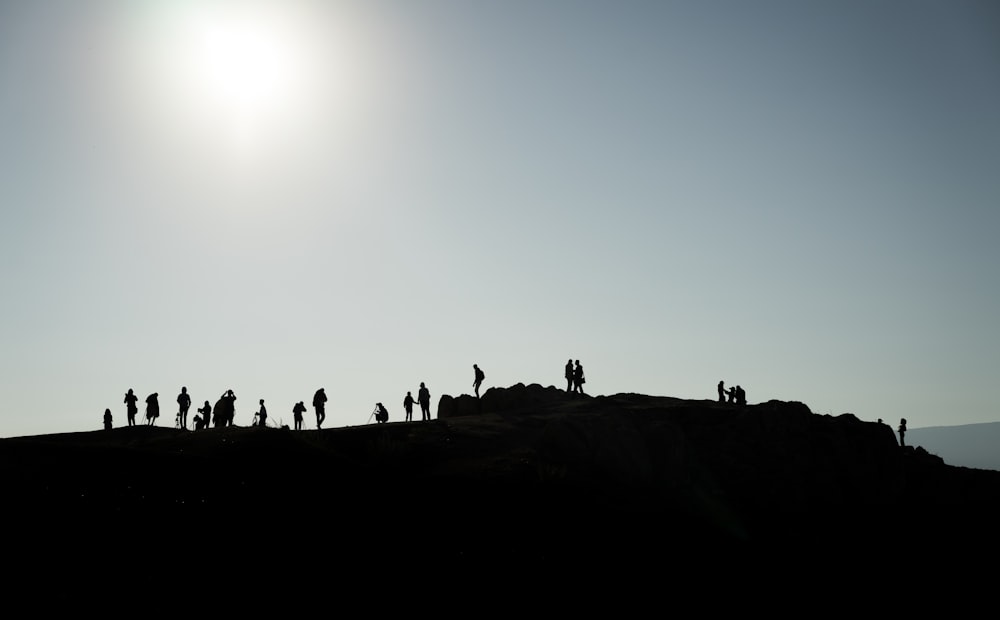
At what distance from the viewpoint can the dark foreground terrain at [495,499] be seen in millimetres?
27156

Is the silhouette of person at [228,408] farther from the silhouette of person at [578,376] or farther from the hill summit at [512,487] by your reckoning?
the silhouette of person at [578,376]

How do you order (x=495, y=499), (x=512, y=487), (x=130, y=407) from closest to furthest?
(x=495, y=499), (x=512, y=487), (x=130, y=407)

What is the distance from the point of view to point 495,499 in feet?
109

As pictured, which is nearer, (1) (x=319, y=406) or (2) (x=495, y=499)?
(2) (x=495, y=499)

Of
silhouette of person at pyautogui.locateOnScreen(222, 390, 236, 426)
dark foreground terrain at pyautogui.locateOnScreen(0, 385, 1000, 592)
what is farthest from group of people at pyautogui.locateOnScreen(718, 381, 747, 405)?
silhouette of person at pyautogui.locateOnScreen(222, 390, 236, 426)

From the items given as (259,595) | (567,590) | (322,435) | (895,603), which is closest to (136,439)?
(322,435)

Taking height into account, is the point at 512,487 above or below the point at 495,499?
above

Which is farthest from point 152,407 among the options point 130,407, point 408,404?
point 408,404

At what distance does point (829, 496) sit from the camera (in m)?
44.2

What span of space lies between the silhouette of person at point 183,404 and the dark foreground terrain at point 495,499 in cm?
180

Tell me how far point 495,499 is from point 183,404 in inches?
901

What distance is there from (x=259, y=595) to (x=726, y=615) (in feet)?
56.3

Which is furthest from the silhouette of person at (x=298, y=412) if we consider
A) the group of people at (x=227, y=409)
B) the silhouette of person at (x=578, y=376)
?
the silhouette of person at (x=578, y=376)

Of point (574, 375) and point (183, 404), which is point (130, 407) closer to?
point (183, 404)
